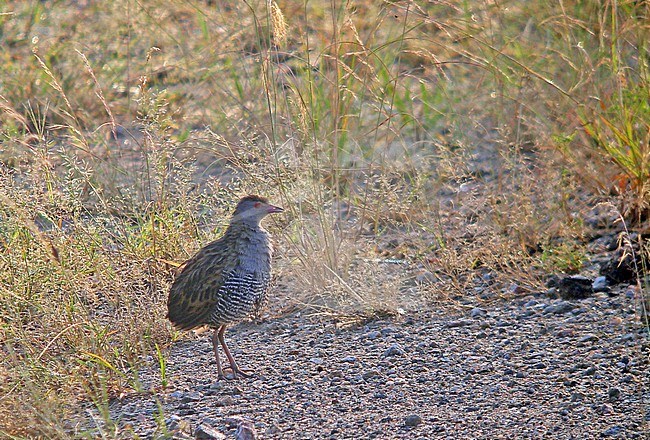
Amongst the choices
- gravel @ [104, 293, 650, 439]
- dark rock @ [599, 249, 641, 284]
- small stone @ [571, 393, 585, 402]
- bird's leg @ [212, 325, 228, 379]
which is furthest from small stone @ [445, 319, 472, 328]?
bird's leg @ [212, 325, 228, 379]

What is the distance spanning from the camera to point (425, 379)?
498 cm

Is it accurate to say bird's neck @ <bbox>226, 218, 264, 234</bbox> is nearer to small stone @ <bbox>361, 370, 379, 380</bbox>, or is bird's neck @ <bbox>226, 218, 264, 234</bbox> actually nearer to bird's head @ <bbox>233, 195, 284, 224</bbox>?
Answer: bird's head @ <bbox>233, 195, 284, 224</bbox>

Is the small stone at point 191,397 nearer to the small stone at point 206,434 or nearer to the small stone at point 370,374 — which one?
the small stone at point 206,434

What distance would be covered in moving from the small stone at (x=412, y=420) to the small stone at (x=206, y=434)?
0.81 m

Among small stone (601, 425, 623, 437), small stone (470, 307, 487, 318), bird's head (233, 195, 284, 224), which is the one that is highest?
bird's head (233, 195, 284, 224)

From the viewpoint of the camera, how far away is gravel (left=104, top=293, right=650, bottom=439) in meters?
4.43

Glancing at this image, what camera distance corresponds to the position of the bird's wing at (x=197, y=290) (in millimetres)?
5406

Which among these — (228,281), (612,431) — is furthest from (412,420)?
(228,281)

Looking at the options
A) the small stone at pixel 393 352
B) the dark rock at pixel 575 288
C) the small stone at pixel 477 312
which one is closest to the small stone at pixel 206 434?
the small stone at pixel 393 352

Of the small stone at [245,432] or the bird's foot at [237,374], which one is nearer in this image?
the small stone at [245,432]

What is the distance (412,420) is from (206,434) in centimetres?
91

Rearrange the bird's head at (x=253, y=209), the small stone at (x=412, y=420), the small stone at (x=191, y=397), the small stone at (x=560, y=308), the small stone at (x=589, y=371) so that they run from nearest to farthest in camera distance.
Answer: the small stone at (x=412, y=420) → the small stone at (x=589, y=371) → the small stone at (x=191, y=397) → the small stone at (x=560, y=308) → the bird's head at (x=253, y=209)

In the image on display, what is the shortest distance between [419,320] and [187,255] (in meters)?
1.54

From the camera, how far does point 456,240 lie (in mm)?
6496
